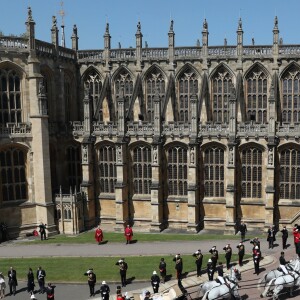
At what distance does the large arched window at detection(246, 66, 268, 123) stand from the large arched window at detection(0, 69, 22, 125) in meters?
22.6

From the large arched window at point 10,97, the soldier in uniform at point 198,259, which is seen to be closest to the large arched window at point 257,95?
the soldier in uniform at point 198,259

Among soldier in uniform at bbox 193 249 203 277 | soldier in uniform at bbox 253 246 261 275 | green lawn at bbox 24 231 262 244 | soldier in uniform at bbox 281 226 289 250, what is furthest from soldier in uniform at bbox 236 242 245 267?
green lawn at bbox 24 231 262 244

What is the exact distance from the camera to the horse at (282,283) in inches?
911

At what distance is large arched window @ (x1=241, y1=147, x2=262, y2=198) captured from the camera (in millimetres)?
40438

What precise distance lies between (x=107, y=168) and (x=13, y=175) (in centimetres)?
901

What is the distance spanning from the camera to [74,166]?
46.4 metres

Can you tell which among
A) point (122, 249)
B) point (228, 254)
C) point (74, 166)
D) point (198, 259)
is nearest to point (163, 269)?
point (198, 259)

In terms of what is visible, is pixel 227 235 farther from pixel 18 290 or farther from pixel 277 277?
pixel 18 290

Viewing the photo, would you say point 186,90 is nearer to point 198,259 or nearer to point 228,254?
point 228,254

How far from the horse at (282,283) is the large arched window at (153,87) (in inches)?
1071

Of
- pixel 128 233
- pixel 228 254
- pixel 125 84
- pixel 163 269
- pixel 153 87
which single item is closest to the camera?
pixel 163 269

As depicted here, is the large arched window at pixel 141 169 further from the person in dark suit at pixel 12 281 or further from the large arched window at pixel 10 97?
the person in dark suit at pixel 12 281

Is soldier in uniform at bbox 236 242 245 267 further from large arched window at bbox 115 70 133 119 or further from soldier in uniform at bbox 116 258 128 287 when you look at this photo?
large arched window at bbox 115 70 133 119

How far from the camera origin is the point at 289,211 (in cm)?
4062
